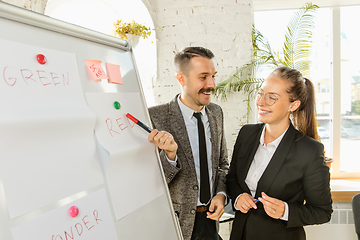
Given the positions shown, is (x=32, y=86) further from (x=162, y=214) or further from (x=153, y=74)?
(x=153, y=74)

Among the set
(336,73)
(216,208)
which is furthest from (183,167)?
(336,73)

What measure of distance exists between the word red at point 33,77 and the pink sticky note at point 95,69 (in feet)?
0.34

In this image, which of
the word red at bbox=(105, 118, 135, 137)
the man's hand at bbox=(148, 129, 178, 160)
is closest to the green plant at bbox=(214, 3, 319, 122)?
the man's hand at bbox=(148, 129, 178, 160)

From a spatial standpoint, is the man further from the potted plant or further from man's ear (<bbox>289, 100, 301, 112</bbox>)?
the potted plant

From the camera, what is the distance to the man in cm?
135

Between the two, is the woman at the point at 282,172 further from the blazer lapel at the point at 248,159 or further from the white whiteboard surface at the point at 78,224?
the white whiteboard surface at the point at 78,224

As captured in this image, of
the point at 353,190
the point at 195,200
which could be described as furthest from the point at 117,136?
the point at 353,190

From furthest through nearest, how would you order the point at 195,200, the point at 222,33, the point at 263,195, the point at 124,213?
the point at 222,33 → the point at 195,200 → the point at 263,195 → the point at 124,213

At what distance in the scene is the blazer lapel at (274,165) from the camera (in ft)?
4.26

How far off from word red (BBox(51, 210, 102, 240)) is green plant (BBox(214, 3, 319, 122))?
204 centimetres

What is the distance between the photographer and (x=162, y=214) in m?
1.05

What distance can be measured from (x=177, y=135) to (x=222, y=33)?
1739mm

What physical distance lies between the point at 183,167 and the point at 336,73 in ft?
7.93

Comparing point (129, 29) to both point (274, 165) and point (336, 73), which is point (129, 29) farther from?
point (336, 73)
